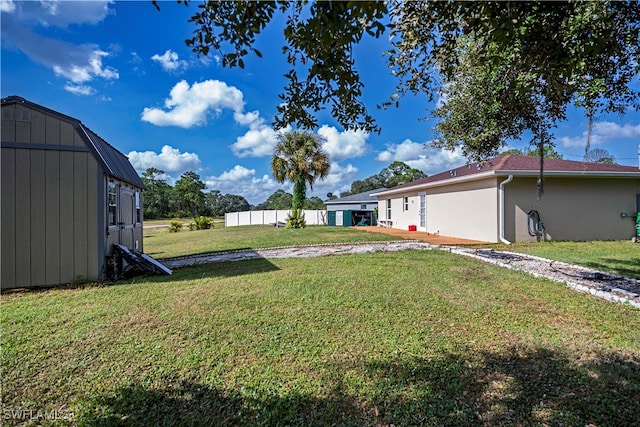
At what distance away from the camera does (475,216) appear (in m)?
11.7

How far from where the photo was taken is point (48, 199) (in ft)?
18.1

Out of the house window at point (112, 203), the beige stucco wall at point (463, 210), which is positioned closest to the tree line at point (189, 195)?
the beige stucco wall at point (463, 210)

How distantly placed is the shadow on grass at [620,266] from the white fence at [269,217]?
22.2 metres

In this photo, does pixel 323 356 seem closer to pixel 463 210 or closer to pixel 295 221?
pixel 463 210

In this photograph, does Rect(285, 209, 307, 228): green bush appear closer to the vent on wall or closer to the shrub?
the shrub

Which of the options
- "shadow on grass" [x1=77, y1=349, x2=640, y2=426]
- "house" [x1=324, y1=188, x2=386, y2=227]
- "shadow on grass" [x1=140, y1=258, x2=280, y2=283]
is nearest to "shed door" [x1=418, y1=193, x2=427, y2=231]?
"house" [x1=324, y1=188, x2=386, y2=227]

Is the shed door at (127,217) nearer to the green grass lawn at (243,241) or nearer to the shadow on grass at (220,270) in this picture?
the green grass lawn at (243,241)

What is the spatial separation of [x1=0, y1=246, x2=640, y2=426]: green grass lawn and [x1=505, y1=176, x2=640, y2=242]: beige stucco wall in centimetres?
660

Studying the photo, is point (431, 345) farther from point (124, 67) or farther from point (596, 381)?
point (124, 67)

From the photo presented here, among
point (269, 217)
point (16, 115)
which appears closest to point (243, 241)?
point (16, 115)

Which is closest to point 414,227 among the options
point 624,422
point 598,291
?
point 598,291

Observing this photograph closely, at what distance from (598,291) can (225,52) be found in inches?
244

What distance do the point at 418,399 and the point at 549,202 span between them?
11513 mm

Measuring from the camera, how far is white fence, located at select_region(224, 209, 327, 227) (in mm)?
28859
